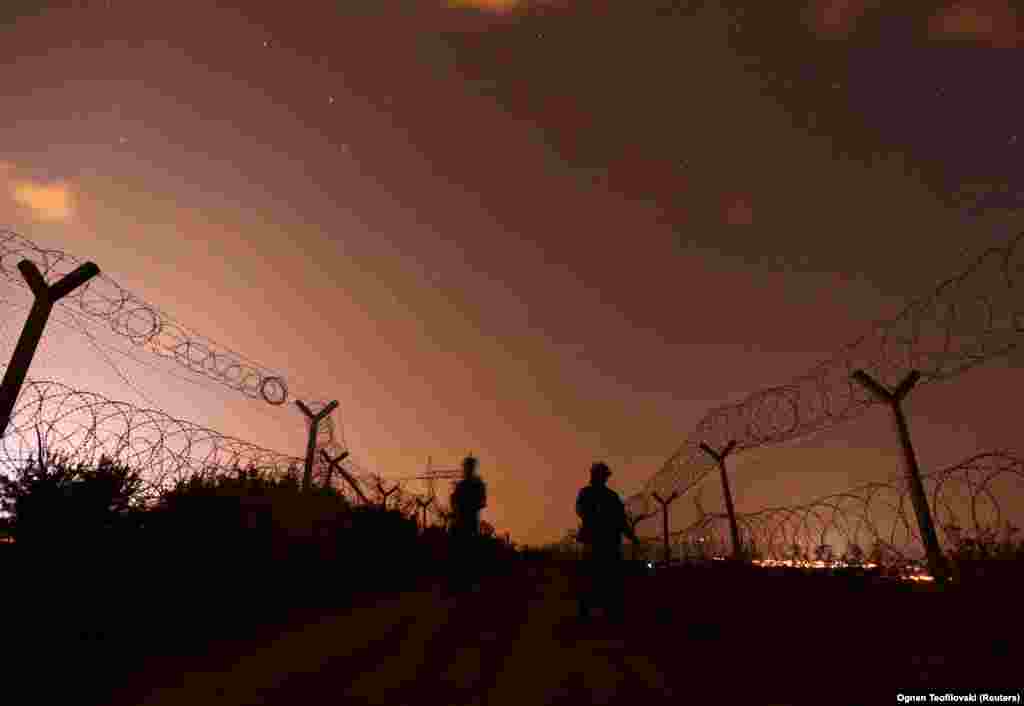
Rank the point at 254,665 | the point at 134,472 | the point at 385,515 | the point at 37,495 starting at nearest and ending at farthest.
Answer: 1. the point at 254,665
2. the point at 37,495
3. the point at 134,472
4. the point at 385,515

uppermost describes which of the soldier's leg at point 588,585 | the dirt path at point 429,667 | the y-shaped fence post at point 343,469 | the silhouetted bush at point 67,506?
the y-shaped fence post at point 343,469

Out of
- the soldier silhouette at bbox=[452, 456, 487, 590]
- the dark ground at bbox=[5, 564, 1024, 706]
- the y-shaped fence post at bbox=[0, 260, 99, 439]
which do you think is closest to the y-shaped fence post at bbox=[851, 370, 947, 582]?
the dark ground at bbox=[5, 564, 1024, 706]

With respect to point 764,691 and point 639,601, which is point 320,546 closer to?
point 639,601

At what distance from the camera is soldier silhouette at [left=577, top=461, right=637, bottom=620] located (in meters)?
5.41

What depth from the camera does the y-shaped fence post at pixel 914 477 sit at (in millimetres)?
5137

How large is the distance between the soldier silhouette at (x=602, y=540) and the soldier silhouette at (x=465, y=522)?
8.27 ft

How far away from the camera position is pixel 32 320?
496 cm

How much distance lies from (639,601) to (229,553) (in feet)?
16.7

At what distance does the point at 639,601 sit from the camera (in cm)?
657

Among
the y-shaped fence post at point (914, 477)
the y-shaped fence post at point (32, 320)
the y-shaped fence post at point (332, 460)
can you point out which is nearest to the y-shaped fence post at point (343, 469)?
the y-shaped fence post at point (332, 460)

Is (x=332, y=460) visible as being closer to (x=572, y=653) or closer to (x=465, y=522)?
(x=465, y=522)

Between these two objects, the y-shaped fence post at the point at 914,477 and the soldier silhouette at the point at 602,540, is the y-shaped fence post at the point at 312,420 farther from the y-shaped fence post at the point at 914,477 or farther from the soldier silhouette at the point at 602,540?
the y-shaped fence post at the point at 914,477

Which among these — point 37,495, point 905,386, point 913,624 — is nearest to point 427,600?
point 37,495

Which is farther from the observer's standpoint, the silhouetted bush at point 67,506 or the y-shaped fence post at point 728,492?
the y-shaped fence post at point 728,492
